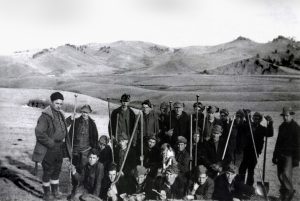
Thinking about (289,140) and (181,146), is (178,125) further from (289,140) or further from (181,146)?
(289,140)

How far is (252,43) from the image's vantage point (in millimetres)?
5867

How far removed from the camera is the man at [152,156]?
445cm

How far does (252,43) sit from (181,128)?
2.03 meters

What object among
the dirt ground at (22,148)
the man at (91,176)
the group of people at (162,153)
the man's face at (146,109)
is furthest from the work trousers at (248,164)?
the man at (91,176)

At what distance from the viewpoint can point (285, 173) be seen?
4.56 metres

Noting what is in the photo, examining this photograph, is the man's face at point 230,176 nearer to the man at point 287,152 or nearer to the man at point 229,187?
the man at point 229,187

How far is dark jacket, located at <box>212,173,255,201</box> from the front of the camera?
4223 millimetres

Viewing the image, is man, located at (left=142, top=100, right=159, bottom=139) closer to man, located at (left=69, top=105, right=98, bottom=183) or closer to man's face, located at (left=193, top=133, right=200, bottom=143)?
man's face, located at (left=193, top=133, right=200, bottom=143)

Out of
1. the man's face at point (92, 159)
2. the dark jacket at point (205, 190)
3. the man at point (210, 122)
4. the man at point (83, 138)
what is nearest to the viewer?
the dark jacket at point (205, 190)

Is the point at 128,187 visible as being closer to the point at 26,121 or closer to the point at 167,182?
the point at 167,182

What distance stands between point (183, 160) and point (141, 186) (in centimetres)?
57

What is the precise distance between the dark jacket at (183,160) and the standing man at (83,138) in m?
1.04

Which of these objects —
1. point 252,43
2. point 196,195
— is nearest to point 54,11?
point 252,43

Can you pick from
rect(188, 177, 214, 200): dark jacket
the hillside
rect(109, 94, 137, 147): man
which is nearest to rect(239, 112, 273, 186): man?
rect(188, 177, 214, 200): dark jacket
